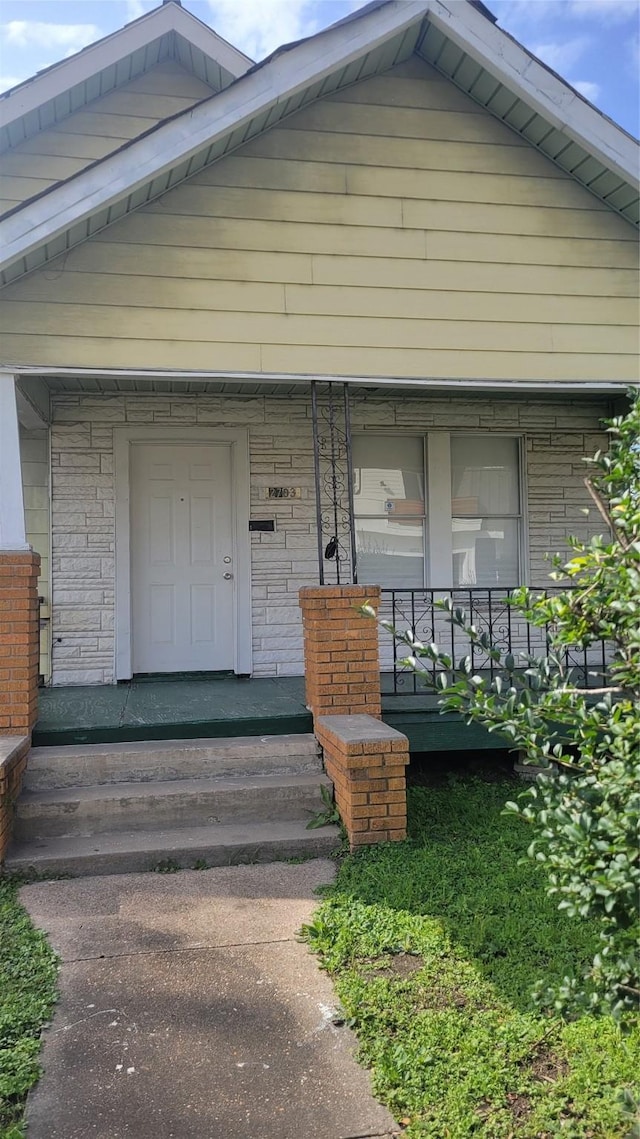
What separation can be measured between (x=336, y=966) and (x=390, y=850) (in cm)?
115

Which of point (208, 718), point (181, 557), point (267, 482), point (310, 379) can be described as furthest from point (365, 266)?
point (208, 718)

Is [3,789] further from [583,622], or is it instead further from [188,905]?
[583,622]

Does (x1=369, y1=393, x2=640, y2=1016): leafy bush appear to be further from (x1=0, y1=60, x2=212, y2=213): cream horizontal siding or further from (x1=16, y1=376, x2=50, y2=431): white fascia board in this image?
(x1=0, y1=60, x2=212, y2=213): cream horizontal siding

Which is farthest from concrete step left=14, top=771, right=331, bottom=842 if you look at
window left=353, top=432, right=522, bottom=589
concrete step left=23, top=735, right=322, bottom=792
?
window left=353, top=432, right=522, bottom=589

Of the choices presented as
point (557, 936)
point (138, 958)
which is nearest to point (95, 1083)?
point (138, 958)

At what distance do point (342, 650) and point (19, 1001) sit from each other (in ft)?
8.99

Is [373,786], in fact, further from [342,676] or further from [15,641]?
[15,641]

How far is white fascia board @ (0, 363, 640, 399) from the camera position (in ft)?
16.7

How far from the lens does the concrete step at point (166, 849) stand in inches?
163

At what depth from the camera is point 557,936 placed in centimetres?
335

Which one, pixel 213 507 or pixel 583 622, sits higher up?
pixel 213 507

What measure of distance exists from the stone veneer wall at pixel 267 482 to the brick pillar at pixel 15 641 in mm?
1909

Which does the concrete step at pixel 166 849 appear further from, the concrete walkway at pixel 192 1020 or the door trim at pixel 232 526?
the door trim at pixel 232 526

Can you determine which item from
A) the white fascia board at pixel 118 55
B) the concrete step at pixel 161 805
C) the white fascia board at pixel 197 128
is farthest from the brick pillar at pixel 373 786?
the white fascia board at pixel 118 55
